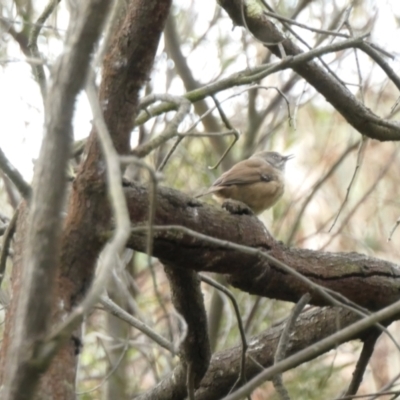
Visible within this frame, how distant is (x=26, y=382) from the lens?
120 centimetres

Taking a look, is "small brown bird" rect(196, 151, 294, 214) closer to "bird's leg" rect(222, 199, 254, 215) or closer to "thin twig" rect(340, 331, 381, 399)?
"thin twig" rect(340, 331, 381, 399)

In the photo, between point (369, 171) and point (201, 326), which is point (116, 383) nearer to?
point (201, 326)

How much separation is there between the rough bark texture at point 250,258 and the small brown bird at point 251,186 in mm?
1606

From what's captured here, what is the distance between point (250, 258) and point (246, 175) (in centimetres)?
219

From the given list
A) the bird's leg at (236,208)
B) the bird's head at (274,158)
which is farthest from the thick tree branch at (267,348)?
the bird's head at (274,158)

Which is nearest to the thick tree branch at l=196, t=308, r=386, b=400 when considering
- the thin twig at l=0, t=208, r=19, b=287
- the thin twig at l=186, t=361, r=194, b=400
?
the thin twig at l=186, t=361, r=194, b=400

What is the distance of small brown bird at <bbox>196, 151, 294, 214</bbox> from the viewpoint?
476cm

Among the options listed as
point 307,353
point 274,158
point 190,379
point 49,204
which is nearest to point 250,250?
point 307,353

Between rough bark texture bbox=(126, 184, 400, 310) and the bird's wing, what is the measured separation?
62.5 inches

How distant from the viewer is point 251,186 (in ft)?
15.9

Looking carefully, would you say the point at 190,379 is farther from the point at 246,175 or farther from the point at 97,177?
the point at 246,175

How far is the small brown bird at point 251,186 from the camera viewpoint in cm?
476

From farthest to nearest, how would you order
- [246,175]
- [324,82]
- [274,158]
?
1. [274,158]
2. [246,175]
3. [324,82]

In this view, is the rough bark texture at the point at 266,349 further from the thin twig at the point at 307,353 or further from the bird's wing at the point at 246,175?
the thin twig at the point at 307,353
